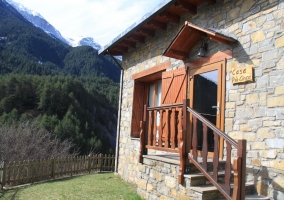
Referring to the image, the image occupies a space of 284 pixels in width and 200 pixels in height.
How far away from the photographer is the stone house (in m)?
4.39

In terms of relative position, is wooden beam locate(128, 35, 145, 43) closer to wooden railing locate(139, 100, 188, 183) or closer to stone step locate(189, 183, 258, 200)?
wooden railing locate(139, 100, 188, 183)

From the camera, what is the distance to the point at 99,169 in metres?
12.4

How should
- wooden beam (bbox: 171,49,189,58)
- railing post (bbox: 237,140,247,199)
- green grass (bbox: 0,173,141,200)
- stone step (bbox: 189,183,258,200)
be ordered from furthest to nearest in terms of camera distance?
green grass (bbox: 0,173,141,200)
wooden beam (bbox: 171,49,189,58)
stone step (bbox: 189,183,258,200)
railing post (bbox: 237,140,247,199)

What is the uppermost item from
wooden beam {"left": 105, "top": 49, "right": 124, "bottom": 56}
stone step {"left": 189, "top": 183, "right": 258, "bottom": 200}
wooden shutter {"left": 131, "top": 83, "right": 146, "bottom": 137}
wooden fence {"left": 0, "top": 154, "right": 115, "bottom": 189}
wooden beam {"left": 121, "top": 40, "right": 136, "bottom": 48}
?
wooden beam {"left": 121, "top": 40, "right": 136, "bottom": 48}

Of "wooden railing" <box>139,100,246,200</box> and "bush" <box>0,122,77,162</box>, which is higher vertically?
"wooden railing" <box>139,100,246,200</box>

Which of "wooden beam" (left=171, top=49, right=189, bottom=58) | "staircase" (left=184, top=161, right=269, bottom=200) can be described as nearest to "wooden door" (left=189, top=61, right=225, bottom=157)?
"wooden beam" (left=171, top=49, right=189, bottom=58)

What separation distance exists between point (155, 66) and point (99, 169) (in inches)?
255

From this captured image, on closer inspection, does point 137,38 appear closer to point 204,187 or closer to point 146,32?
point 146,32

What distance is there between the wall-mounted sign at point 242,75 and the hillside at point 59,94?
87.5 feet

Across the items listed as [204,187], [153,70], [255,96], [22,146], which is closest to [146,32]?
[153,70]

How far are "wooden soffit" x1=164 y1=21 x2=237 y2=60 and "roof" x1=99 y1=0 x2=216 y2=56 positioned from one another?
2.31 ft

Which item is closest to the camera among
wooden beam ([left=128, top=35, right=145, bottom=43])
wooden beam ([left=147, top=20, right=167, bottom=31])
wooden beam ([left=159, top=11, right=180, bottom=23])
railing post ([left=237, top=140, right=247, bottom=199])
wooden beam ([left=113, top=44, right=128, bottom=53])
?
railing post ([left=237, top=140, right=247, bottom=199])

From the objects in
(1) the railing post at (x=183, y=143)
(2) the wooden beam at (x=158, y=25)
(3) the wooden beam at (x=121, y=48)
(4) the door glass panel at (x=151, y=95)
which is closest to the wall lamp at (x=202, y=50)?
(1) the railing post at (x=183, y=143)

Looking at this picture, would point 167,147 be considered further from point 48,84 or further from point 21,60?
point 21,60
